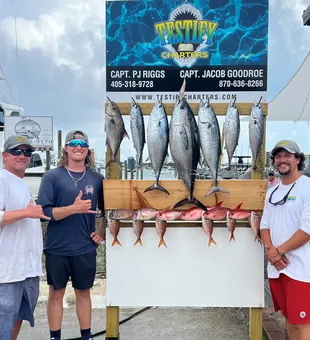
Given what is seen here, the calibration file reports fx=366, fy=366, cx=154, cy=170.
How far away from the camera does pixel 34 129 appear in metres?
13.4

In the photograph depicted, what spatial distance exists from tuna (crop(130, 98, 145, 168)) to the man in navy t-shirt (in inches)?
15.2

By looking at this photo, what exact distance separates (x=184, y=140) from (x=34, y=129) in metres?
11.8

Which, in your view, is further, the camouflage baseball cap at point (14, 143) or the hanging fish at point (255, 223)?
the hanging fish at point (255, 223)

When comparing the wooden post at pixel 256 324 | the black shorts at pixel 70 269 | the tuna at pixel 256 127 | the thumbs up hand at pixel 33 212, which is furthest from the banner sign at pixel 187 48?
the wooden post at pixel 256 324

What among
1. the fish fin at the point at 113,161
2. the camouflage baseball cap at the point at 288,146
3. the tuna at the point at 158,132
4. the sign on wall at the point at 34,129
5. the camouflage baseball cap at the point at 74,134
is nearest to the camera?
the camouflage baseball cap at the point at 288,146

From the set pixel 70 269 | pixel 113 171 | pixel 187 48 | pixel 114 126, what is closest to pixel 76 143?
pixel 114 126

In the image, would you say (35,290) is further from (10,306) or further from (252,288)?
(252,288)

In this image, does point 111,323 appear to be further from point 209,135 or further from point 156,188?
point 209,135

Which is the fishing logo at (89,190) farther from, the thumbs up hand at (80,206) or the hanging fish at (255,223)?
the hanging fish at (255,223)

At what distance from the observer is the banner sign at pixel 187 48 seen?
115 inches

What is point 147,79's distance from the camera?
300 centimetres

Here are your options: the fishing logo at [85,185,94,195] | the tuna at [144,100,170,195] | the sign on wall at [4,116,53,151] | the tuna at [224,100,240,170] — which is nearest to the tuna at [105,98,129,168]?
the tuna at [144,100,170,195]

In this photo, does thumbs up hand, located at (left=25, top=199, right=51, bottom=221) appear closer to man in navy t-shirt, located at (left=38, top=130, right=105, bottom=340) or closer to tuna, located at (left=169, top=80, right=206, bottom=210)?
man in navy t-shirt, located at (left=38, top=130, right=105, bottom=340)

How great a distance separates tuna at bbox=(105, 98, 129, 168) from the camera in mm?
2832
